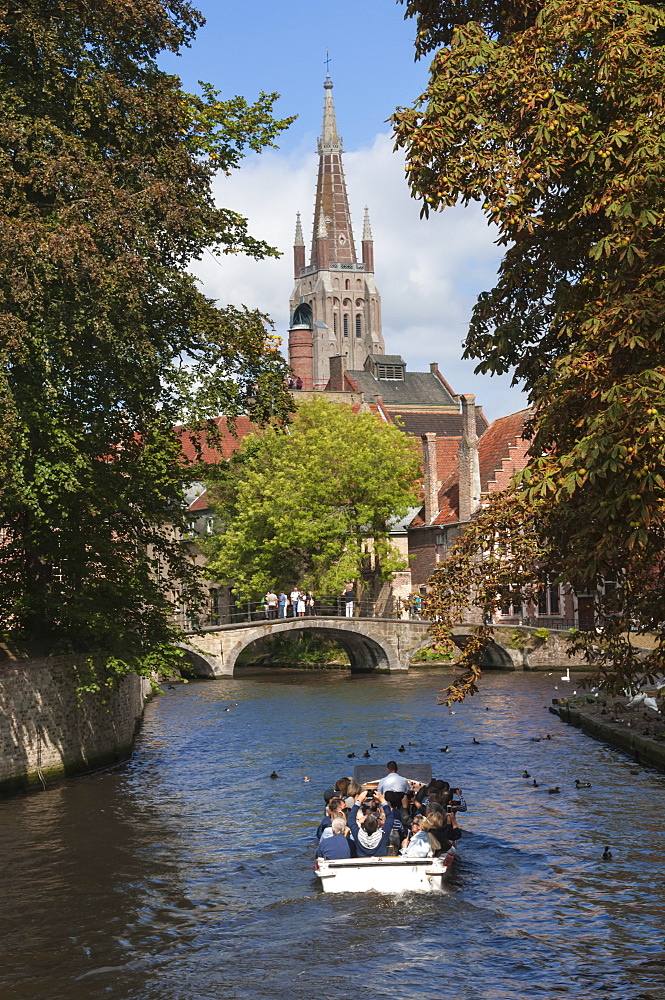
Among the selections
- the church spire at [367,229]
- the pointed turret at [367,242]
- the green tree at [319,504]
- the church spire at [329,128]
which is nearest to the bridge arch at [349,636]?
the green tree at [319,504]

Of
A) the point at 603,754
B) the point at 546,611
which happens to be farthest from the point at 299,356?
the point at 603,754

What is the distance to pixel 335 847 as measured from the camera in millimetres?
18109

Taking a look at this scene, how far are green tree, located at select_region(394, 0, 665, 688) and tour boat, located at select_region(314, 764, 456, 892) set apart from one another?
456 cm

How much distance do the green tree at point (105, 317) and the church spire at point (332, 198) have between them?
144790mm

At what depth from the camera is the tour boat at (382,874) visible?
17.8 meters

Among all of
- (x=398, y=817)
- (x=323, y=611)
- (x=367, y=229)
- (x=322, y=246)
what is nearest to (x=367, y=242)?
(x=367, y=229)

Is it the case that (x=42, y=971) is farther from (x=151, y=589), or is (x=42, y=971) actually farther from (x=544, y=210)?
(x=151, y=589)

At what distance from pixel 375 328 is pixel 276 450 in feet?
373

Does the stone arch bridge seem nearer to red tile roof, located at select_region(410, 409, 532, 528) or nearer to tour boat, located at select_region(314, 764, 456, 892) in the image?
red tile roof, located at select_region(410, 409, 532, 528)

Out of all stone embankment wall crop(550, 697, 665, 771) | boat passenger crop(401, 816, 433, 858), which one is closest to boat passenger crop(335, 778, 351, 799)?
boat passenger crop(401, 816, 433, 858)

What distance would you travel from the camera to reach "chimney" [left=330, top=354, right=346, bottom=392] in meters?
99.2

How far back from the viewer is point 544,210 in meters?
14.9

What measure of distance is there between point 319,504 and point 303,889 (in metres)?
43.9

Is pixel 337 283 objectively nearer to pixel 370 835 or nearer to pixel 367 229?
pixel 367 229
